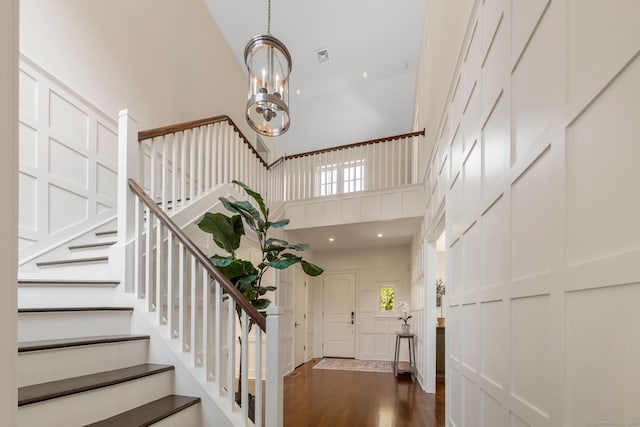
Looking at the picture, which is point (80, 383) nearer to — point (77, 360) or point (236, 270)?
point (77, 360)

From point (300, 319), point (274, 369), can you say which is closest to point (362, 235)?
point (300, 319)

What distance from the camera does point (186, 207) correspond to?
9.98 ft

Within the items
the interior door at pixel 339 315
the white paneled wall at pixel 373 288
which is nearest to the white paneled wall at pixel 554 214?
the white paneled wall at pixel 373 288

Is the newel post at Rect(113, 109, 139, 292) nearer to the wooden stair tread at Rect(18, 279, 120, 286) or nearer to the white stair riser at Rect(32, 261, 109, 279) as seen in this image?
the wooden stair tread at Rect(18, 279, 120, 286)

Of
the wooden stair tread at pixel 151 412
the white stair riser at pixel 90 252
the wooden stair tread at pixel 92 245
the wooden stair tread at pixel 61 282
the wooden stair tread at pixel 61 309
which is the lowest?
the wooden stair tread at pixel 151 412

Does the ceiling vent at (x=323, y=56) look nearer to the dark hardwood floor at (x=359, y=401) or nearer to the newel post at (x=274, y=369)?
the newel post at (x=274, y=369)

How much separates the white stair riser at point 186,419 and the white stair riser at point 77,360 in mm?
491

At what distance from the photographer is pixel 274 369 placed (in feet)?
6.91

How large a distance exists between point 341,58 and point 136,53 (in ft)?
12.4

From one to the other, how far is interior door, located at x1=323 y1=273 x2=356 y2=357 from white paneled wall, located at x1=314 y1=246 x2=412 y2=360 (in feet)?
0.40

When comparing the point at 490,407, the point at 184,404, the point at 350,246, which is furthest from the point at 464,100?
the point at 350,246

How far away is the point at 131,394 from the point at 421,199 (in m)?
4.21

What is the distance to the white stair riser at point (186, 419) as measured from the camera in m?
1.84

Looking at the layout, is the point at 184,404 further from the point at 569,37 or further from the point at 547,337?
the point at 569,37
